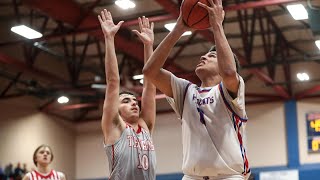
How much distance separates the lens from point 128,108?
5754 mm

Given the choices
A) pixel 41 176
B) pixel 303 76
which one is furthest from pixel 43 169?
pixel 303 76

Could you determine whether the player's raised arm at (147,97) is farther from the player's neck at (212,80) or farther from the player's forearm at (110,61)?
the player's neck at (212,80)

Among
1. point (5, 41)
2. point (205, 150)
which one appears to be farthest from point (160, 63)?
point (5, 41)

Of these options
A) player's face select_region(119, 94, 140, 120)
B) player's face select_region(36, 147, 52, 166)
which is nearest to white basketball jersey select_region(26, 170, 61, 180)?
player's face select_region(36, 147, 52, 166)

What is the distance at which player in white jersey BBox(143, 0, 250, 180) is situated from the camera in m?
4.36

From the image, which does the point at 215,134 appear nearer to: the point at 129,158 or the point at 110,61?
the point at 129,158

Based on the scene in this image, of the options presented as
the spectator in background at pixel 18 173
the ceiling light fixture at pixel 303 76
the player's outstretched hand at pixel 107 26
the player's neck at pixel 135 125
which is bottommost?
the spectator in background at pixel 18 173

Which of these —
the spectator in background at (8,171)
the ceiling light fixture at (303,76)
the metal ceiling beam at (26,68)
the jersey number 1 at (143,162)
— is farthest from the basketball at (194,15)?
the ceiling light fixture at (303,76)

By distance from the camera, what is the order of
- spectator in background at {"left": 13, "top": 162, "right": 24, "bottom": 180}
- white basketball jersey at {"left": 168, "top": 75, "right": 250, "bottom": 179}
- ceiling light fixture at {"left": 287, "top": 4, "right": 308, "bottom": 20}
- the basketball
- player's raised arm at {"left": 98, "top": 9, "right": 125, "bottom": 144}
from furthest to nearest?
spectator in background at {"left": 13, "top": 162, "right": 24, "bottom": 180}, ceiling light fixture at {"left": 287, "top": 4, "right": 308, "bottom": 20}, player's raised arm at {"left": 98, "top": 9, "right": 125, "bottom": 144}, the basketball, white basketball jersey at {"left": 168, "top": 75, "right": 250, "bottom": 179}

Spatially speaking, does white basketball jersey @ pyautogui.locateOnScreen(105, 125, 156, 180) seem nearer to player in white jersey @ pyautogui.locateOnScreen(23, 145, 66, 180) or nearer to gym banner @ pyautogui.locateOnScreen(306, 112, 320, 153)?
player in white jersey @ pyautogui.locateOnScreen(23, 145, 66, 180)

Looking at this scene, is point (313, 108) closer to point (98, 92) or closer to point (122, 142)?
point (98, 92)

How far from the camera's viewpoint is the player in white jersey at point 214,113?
4359 millimetres

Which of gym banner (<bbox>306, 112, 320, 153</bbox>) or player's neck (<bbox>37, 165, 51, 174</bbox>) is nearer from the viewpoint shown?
player's neck (<bbox>37, 165, 51, 174</bbox>)

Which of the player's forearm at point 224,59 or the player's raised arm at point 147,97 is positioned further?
the player's raised arm at point 147,97
